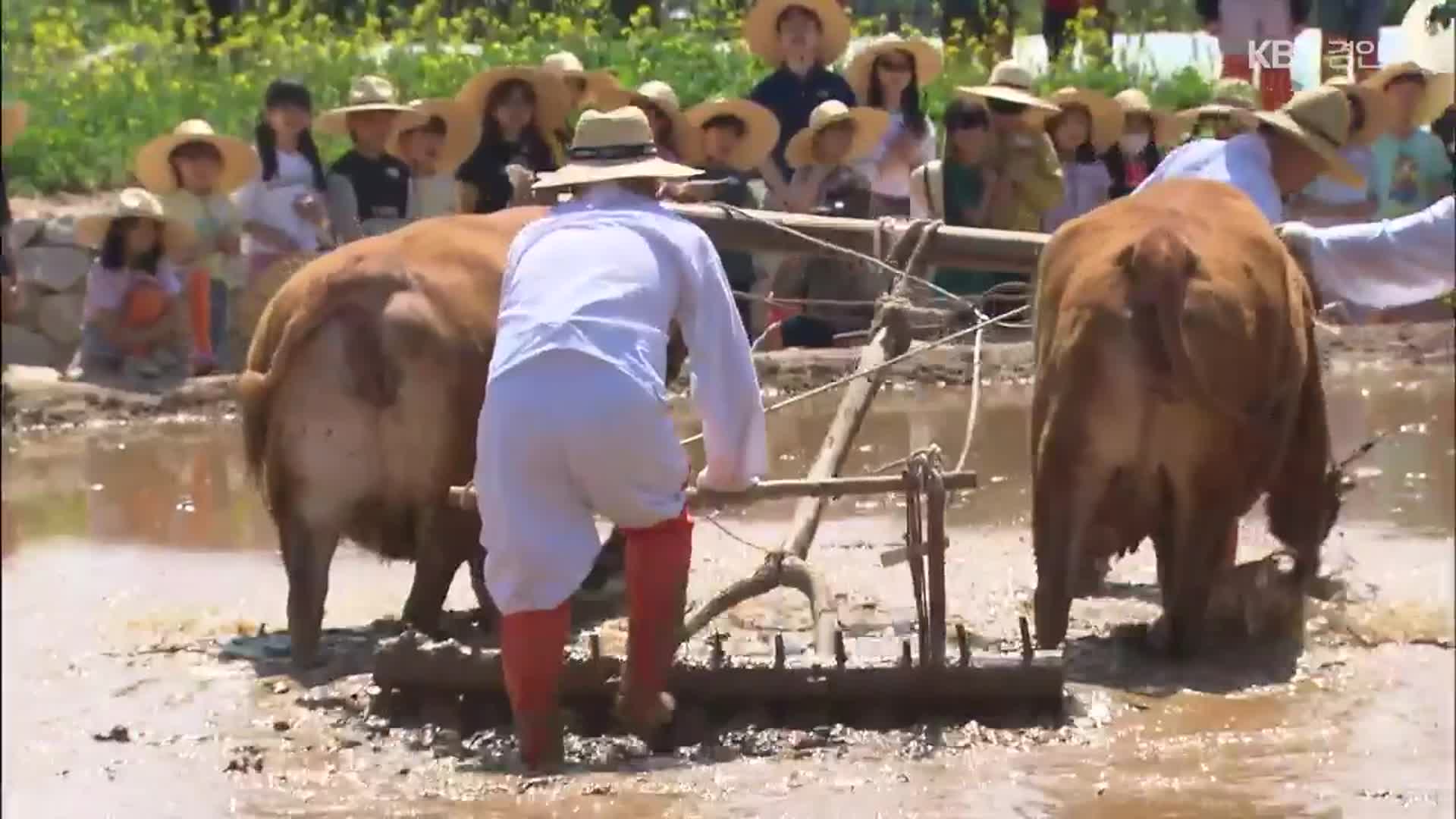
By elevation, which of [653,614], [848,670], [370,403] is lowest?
[848,670]

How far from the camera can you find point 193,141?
11.4 metres

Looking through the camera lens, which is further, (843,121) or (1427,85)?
(843,121)

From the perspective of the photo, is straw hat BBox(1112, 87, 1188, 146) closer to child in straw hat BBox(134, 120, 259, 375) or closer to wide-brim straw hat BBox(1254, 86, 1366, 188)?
wide-brim straw hat BBox(1254, 86, 1366, 188)

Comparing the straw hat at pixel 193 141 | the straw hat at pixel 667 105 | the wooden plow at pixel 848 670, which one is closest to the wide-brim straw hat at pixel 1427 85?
the wooden plow at pixel 848 670

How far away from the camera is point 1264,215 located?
7.42 meters

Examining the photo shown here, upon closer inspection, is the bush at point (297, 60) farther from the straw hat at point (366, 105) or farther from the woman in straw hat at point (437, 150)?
the woman in straw hat at point (437, 150)

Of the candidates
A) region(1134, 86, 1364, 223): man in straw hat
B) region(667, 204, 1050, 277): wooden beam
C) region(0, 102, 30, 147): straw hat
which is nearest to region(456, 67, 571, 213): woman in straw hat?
region(667, 204, 1050, 277): wooden beam

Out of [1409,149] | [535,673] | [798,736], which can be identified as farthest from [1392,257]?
[1409,149]

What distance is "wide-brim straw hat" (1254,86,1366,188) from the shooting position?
747cm

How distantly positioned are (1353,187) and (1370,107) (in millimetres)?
Result: 355

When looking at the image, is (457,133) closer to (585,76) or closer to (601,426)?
(585,76)

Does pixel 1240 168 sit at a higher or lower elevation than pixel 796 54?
lower

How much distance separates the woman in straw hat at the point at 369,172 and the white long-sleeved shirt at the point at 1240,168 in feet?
14.3

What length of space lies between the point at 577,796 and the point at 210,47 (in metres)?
10.4
